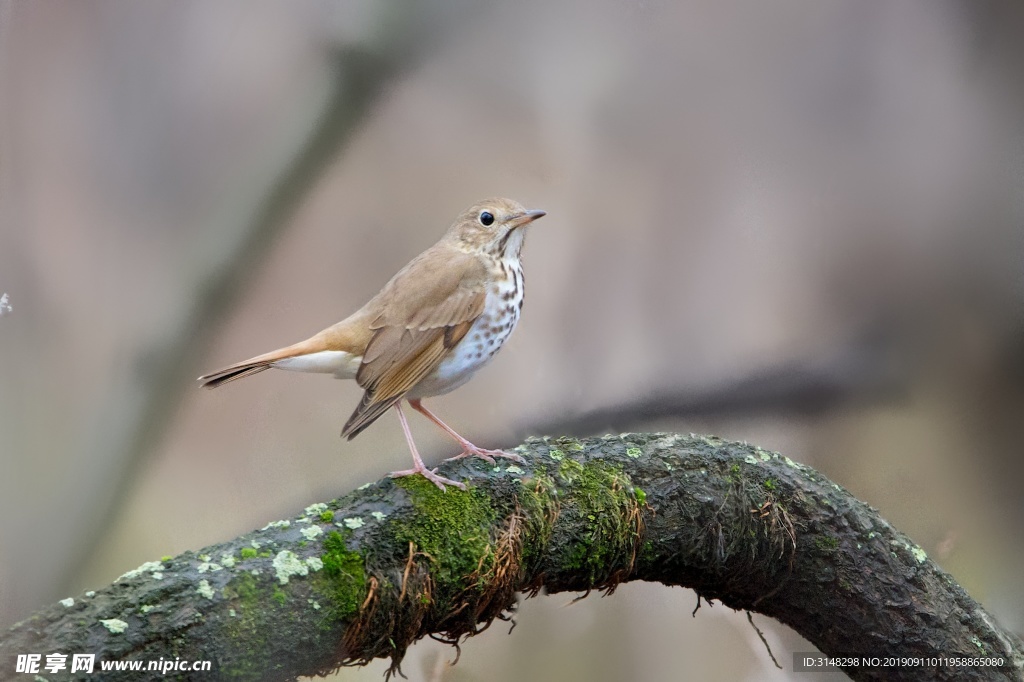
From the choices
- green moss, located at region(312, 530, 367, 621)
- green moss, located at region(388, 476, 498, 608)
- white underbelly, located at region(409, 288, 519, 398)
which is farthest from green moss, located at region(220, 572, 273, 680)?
white underbelly, located at region(409, 288, 519, 398)

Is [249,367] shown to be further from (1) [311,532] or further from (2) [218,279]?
(2) [218,279]

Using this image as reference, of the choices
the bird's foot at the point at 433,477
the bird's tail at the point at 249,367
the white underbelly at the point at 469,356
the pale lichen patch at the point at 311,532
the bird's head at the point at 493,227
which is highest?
the bird's head at the point at 493,227

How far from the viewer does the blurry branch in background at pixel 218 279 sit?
8.84 feet

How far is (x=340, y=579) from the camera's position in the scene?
63.7 inches

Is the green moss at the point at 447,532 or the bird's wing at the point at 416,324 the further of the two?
the bird's wing at the point at 416,324

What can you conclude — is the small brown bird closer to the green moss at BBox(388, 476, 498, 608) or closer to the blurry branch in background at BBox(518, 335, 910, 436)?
the green moss at BBox(388, 476, 498, 608)

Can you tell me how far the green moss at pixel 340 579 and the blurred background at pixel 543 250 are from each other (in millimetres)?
1296

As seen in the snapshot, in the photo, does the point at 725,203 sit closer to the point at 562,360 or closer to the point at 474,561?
the point at 562,360

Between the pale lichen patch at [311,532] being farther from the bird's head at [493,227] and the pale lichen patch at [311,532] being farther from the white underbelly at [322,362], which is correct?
the bird's head at [493,227]

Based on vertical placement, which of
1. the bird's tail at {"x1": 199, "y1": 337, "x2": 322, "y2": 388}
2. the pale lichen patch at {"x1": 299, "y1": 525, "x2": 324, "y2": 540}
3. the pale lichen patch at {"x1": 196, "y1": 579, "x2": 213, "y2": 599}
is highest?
the bird's tail at {"x1": 199, "y1": 337, "x2": 322, "y2": 388}

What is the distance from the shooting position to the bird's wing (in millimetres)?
2092

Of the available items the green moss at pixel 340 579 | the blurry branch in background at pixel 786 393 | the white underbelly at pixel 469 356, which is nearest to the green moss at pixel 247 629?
the green moss at pixel 340 579

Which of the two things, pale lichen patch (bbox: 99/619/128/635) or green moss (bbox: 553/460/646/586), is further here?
green moss (bbox: 553/460/646/586)

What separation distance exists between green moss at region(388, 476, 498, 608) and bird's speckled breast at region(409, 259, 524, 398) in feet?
1.33
